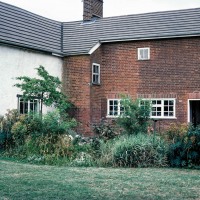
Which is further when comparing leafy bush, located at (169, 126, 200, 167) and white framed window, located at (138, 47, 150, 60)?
white framed window, located at (138, 47, 150, 60)

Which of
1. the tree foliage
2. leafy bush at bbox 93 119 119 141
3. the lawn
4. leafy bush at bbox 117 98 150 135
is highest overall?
the tree foliage

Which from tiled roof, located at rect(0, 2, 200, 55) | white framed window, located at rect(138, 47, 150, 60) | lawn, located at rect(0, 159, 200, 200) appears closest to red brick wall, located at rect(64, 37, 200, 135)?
white framed window, located at rect(138, 47, 150, 60)

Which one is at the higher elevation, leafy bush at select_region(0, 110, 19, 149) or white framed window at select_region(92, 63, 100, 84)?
white framed window at select_region(92, 63, 100, 84)

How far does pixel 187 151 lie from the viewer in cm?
1205

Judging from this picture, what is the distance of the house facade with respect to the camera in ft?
69.0

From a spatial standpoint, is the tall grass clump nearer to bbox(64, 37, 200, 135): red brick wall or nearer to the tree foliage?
the tree foliage

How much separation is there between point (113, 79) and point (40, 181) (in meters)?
14.7

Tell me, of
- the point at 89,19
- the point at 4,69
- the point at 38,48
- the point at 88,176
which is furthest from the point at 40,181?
the point at 89,19

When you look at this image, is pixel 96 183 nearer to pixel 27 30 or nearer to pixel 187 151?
pixel 187 151

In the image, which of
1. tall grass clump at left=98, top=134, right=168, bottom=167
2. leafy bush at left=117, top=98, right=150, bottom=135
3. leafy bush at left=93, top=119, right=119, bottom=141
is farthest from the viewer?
leafy bush at left=93, top=119, right=119, bottom=141

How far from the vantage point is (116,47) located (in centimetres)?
2312

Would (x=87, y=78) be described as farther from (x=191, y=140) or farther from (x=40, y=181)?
(x=40, y=181)

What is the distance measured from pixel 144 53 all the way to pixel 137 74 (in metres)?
1.32

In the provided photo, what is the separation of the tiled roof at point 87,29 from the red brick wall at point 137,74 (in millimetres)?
515
